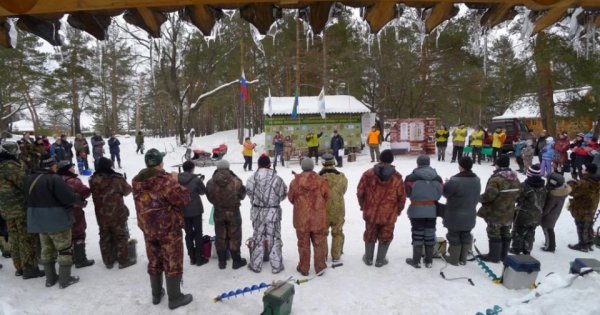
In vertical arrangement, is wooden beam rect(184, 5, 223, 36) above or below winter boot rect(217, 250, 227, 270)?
above

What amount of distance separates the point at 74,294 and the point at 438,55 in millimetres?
19705

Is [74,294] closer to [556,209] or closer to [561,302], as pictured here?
[561,302]

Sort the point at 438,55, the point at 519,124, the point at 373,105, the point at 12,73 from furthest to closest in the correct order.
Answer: the point at 373,105 → the point at 12,73 → the point at 438,55 → the point at 519,124

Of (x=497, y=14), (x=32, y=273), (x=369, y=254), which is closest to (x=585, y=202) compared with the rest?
(x=369, y=254)

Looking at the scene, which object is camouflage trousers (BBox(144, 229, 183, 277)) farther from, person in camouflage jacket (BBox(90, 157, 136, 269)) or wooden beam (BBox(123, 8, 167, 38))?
wooden beam (BBox(123, 8, 167, 38))

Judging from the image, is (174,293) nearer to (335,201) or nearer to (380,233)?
(335,201)

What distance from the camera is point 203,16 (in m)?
2.49

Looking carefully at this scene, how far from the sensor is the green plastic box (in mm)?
3242

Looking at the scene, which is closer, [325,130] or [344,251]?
[344,251]

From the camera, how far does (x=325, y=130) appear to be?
1659 centimetres

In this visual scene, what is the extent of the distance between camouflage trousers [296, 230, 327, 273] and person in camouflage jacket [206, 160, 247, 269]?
0.90 metres

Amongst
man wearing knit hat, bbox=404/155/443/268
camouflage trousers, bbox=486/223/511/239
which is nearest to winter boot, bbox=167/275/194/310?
man wearing knit hat, bbox=404/155/443/268

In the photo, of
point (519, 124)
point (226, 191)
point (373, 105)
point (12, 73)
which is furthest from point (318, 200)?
point (12, 73)

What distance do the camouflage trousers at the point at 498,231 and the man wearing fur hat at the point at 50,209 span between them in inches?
217
